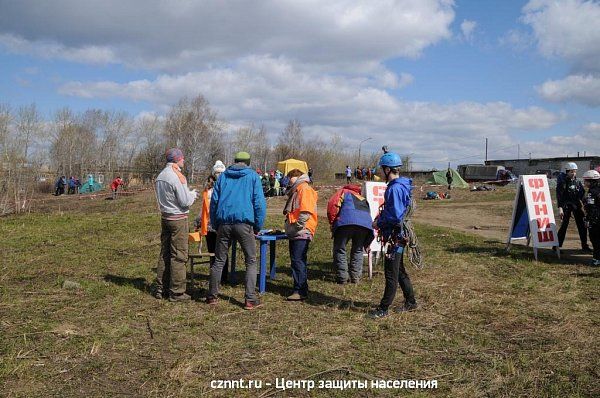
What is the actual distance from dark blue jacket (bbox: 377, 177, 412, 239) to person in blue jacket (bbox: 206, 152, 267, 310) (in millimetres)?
1464

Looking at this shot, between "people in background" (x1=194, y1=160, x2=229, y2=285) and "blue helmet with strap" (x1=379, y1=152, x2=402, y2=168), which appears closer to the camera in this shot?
"blue helmet with strap" (x1=379, y1=152, x2=402, y2=168)

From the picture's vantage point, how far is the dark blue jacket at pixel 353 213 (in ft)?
23.8

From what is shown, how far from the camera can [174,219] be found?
6.25 m

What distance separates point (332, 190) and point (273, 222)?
55.4 feet

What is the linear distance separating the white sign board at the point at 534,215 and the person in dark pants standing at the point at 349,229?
377 cm

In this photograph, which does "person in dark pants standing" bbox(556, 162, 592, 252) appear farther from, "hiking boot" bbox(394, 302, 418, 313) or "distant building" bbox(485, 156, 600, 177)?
"distant building" bbox(485, 156, 600, 177)

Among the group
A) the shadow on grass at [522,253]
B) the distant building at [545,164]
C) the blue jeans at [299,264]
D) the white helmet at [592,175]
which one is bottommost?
the shadow on grass at [522,253]

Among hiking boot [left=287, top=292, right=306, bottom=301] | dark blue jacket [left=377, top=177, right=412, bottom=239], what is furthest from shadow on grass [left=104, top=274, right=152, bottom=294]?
dark blue jacket [left=377, top=177, right=412, bottom=239]

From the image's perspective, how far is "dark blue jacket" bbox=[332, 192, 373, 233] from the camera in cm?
Answer: 725

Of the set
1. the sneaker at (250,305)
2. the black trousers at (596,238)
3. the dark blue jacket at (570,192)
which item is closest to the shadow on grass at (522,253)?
the black trousers at (596,238)

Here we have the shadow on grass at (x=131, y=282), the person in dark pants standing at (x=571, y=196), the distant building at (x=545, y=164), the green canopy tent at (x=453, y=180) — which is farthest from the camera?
the distant building at (x=545, y=164)

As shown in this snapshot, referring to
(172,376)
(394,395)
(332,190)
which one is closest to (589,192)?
(394,395)

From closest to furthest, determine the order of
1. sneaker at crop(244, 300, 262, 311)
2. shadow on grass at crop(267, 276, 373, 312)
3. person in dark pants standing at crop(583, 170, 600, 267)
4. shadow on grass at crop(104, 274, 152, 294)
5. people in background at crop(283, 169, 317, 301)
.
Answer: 1. sneaker at crop(244, 300, 262, 311)
2. shadow on grass at crop(267, 276, 373, 312)
3. people in background at crop(283, 169, 317, 301)
4. shadow on grass at crop(104, 274, 152, 294)
5. person in dark pants standing at crop(583, 170, 600, 267)

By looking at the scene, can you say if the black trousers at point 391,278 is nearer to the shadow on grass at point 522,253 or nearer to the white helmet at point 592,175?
the shadow on grass at point 522,253
